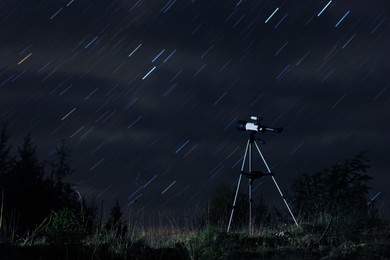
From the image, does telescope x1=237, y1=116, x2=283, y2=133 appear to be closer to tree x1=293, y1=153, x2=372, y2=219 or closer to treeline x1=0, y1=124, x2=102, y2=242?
tree x1=293, y1=153, x2=372, y2=219

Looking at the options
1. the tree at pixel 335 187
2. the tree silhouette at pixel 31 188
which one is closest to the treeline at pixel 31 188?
the tree silhouette at pixel 31 188

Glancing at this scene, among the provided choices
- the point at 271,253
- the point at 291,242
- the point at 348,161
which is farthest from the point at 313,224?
the point at 348,161

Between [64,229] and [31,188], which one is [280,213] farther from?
[31,188]

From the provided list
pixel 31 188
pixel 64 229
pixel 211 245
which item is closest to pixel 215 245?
pixel 211 245

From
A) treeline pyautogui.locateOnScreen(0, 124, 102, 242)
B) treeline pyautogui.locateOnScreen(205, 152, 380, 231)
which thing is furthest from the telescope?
treeline pyautogui.locateOnScreen(0, 124, 102, 242)

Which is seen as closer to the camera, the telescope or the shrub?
the shrub

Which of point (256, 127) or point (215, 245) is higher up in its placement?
point (256, 127)

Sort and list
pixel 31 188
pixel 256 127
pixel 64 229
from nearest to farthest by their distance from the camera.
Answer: pixel 64 229 → pixel 256 127 → pixel 31 188

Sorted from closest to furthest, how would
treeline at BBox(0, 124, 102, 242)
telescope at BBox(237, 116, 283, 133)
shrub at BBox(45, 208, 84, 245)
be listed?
shrub at BBox(45, 208, 84, 245) < telescope at BBox(237, 116, 283, 133) < treeline at BBox(0, 124, 102, 242)

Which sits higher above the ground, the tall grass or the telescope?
the telescope

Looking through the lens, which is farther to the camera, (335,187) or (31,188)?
(31,188)

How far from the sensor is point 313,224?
1205 cm

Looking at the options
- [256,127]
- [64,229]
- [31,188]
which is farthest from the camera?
[31,188]

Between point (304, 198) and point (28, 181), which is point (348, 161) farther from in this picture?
point (28, 181)
